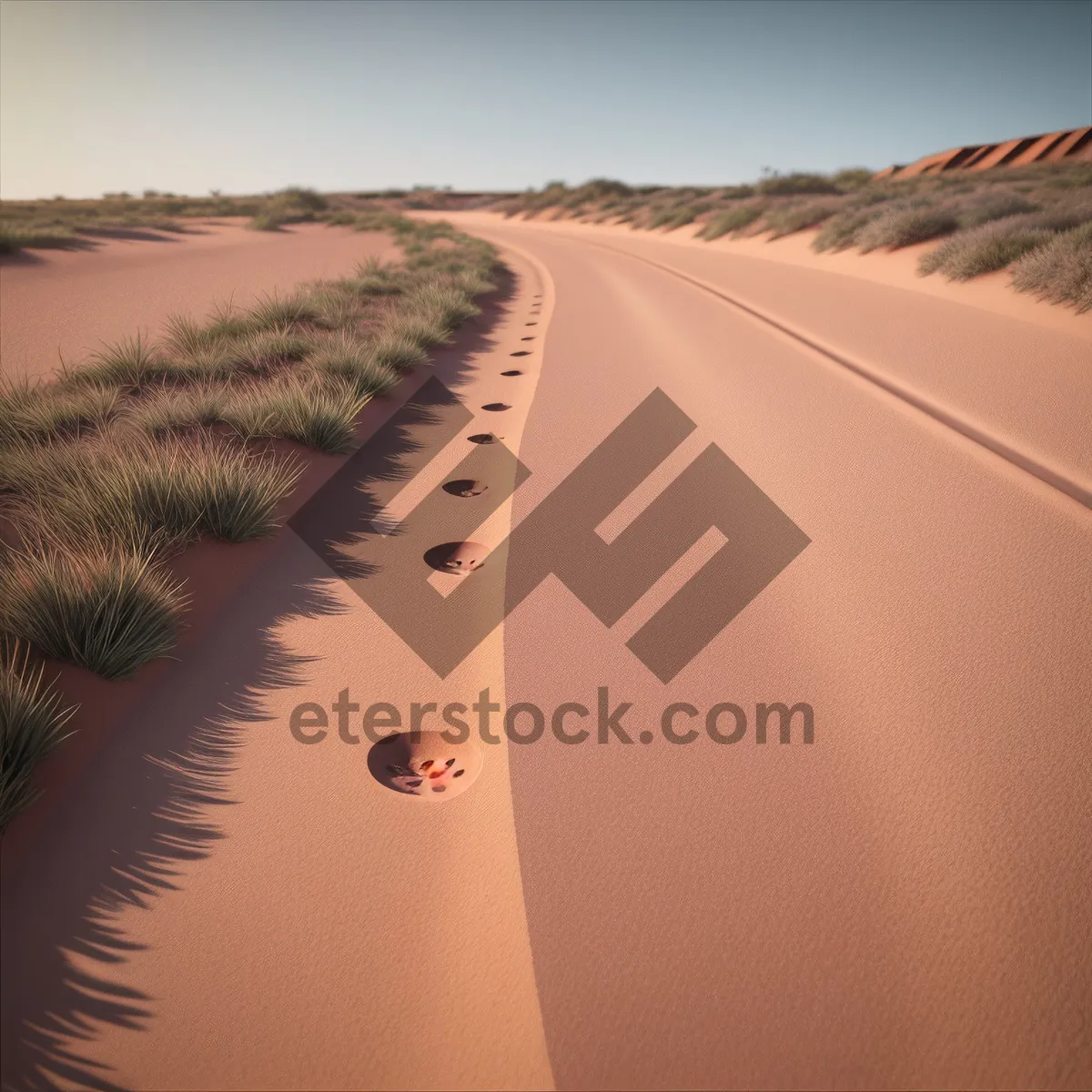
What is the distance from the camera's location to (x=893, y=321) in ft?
23.5

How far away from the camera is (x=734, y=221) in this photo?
20266mm

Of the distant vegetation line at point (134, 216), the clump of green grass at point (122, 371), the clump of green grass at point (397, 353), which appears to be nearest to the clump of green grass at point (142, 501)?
the clump of green grass at point (122, 371)

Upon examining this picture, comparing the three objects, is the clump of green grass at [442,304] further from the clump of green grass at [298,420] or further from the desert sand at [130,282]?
the clump of green grass at [298,420]

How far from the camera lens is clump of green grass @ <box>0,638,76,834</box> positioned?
1663 millimetres

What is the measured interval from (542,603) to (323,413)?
2519 mm

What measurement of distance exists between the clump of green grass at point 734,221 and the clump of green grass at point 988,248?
12.0 metres

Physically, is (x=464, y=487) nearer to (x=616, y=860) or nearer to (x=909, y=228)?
(x=616, y=860)

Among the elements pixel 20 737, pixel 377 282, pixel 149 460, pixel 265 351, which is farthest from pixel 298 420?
pixel 377 282

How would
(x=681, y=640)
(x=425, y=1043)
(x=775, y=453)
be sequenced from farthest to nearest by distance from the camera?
(x=775, y=453)
(x=681, y=640)
(x=425, y=1043)

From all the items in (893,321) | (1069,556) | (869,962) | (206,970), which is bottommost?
(206,970)

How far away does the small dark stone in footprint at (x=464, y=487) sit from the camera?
12.7ft

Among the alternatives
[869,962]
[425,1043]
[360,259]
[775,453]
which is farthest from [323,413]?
[360,259]

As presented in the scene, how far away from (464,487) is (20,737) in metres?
2.59

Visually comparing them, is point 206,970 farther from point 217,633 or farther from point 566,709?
point 217,633
